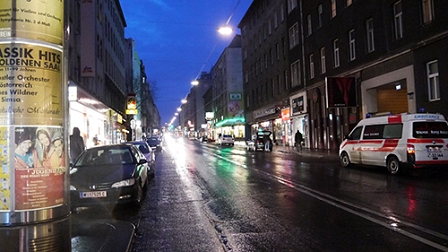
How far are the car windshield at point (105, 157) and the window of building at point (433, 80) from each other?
14515 mm

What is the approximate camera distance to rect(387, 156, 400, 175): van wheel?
1331 centimetres

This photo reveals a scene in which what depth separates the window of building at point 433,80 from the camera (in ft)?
59.0

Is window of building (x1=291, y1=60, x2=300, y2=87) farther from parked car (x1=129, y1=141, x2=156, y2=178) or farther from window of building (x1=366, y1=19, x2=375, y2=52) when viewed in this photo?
parked car (x1=129, y1=141, x2=156, y2=178)

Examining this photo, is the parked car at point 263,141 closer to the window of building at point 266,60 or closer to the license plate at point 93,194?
the window of building at point 266,60

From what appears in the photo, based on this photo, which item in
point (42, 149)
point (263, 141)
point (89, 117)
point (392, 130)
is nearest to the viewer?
point (42, 149)

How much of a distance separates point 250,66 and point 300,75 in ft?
64.3

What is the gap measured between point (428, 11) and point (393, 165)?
9084 millimetres

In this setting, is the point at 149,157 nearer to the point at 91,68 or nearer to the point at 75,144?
the point at 75,144

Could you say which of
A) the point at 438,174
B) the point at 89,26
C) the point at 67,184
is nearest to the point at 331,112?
A: the point at 438,174

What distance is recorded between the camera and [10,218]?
4.02m

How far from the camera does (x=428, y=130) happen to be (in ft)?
42.1

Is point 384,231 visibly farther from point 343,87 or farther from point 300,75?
point 300,75

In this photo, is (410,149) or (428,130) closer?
(410,149)

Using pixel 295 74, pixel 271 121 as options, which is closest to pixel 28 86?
pixel 295 74
